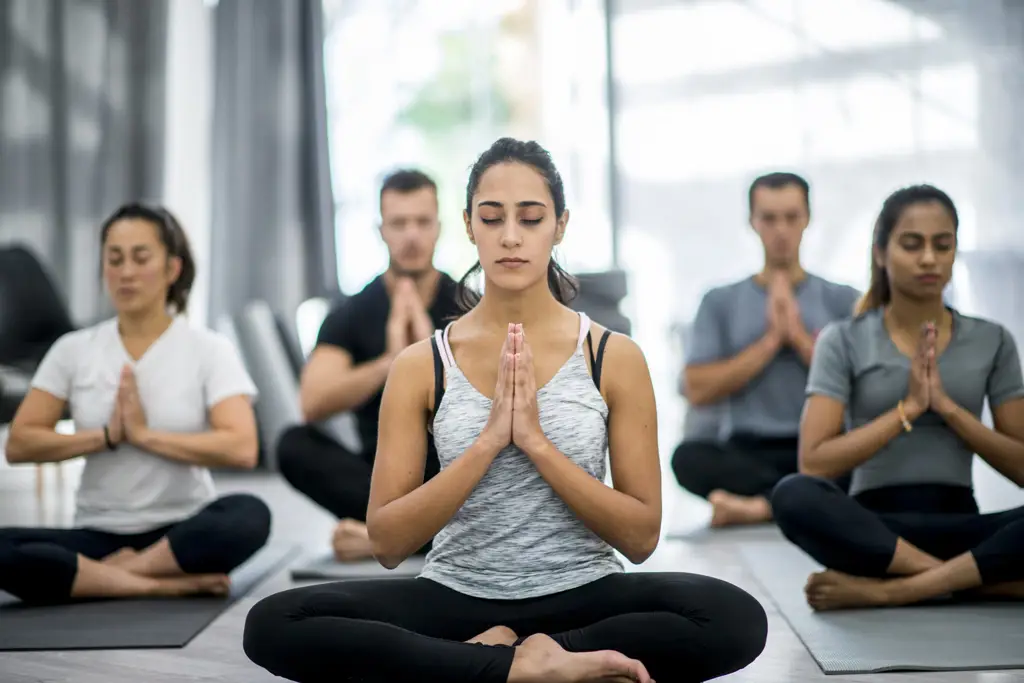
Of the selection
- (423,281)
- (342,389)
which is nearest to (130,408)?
(342,389)

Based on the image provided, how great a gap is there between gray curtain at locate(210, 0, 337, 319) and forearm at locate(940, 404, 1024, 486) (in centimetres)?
432

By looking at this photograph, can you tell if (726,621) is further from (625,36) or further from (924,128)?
(625,36)

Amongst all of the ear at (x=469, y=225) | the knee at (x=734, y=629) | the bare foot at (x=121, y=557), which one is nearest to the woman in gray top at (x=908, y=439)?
the knee at (x=734, y=629)

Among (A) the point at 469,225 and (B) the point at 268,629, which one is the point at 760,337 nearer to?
(A) the point at 469,225

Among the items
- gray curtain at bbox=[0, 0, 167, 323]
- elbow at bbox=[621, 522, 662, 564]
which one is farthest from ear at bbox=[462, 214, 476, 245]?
gray curtain at bbox=[0, 0, 167, 323]

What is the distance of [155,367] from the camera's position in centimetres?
284

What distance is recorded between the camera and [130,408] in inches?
108

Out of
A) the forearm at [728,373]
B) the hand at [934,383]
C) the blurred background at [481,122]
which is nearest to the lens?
the hand at [934,383]

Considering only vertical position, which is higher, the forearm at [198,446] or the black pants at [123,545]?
the forearm at [198,446]

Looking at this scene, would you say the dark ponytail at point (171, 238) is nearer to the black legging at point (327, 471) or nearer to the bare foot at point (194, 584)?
the black legging at point (327, 471)

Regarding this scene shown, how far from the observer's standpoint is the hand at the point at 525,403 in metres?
1.82

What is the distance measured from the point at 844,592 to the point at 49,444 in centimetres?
178

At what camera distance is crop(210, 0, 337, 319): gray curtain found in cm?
632

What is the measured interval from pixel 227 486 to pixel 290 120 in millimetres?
2233
